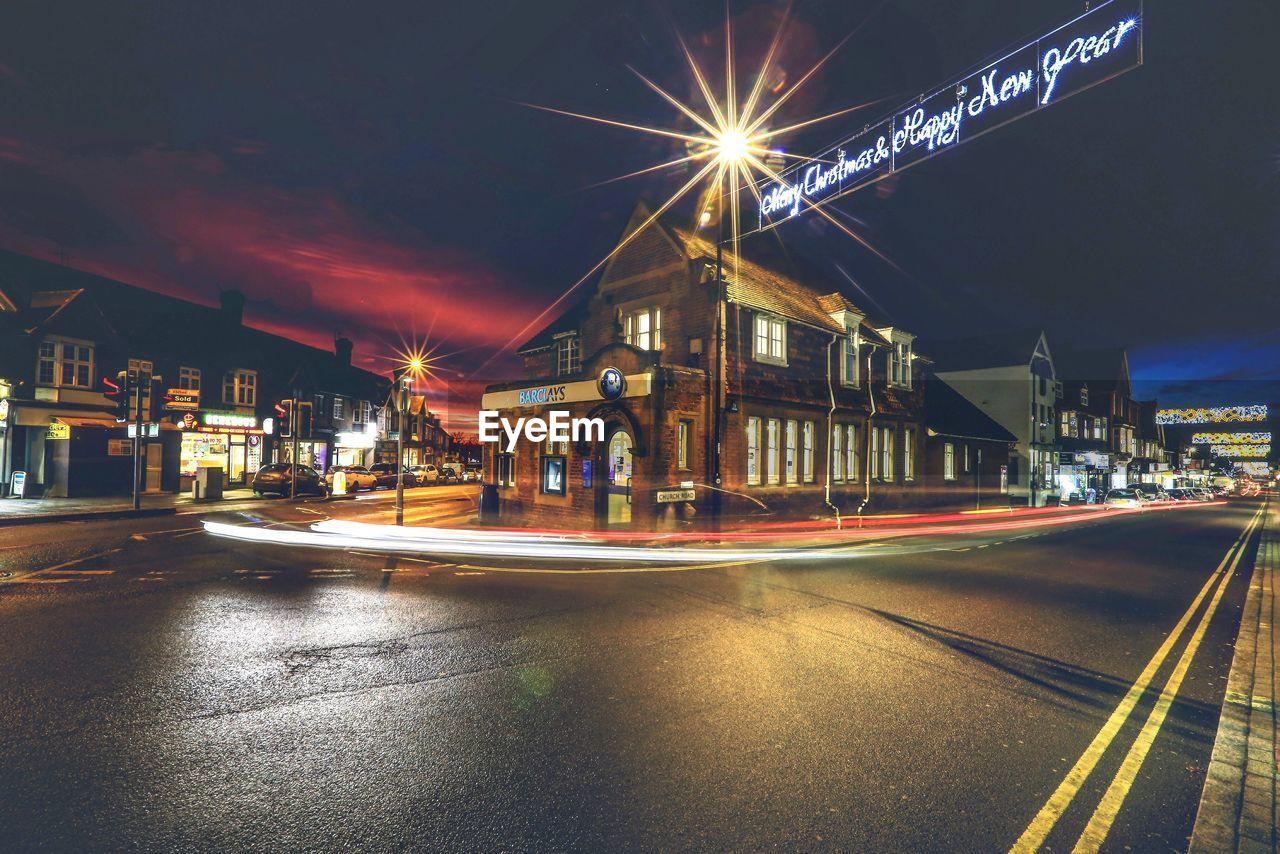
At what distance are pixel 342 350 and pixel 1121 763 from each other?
61.6 m

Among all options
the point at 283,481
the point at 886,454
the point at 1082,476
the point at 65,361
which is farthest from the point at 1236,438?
the point at 65,361

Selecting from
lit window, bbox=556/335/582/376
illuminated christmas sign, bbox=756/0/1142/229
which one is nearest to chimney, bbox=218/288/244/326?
lit window, bbox=556/335/582/376

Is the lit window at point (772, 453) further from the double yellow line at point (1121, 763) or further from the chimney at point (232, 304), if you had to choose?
the chimney at point (232, 304)

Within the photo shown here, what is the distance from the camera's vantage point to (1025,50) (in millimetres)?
9156

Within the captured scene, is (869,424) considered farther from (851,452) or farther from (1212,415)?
(1212,415)

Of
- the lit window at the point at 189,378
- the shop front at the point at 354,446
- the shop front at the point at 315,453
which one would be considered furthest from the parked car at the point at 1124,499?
the lit window at the point at 189,378

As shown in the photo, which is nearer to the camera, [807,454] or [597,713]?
[597,713]

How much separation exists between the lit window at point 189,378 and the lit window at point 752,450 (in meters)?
34.6

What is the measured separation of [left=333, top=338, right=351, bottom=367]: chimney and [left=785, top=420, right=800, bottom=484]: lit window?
47.7 metres

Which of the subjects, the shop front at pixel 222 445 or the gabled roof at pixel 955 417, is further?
the shop front at pixel 222 445

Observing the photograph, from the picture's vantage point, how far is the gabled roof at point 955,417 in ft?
105

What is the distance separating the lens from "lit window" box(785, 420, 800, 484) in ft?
77.0

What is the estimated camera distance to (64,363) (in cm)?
2967

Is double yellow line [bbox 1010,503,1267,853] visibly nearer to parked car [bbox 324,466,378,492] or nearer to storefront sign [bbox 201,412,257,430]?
parked car [bbox 324,466,378,492]
